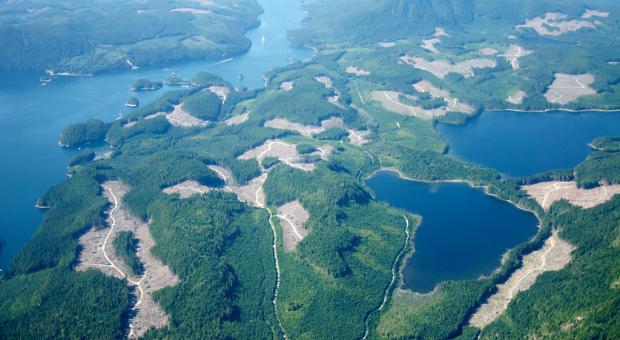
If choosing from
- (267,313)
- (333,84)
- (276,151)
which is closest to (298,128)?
(276,151)

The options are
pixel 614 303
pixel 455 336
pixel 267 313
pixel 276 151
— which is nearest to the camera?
pixel 614 303

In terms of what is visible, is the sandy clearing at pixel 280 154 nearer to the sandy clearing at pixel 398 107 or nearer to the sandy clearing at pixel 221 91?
the sandy clearing at pixel 221 91

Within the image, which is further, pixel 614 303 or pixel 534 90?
pixel 534 90

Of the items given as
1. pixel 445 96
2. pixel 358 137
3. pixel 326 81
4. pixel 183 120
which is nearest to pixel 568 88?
pixel 445 96

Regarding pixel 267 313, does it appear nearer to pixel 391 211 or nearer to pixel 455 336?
pixel 455 336

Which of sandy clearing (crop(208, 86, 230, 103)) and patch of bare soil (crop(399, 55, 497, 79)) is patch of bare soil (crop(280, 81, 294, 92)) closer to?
sandy clearing (crop(208, 86, 230, 103))
